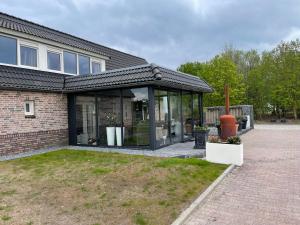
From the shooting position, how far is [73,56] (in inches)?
581

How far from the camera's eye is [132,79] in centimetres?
1078

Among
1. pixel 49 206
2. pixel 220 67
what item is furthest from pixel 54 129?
pixel 220 67

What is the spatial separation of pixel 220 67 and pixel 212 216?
26.8 metres

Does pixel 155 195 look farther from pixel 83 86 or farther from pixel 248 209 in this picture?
pixel 83 86

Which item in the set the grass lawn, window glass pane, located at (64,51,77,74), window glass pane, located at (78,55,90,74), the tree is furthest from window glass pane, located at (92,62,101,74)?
the tree

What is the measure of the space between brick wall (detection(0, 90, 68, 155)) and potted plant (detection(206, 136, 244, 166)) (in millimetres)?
7386

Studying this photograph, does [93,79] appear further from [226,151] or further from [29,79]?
[226,151]

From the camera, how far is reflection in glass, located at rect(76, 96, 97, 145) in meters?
12.7

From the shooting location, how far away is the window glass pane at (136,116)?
11.1 m

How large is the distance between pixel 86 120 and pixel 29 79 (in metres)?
3.08

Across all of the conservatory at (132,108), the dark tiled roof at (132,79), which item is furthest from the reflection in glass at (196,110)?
the dark tiled roof at (132,79)

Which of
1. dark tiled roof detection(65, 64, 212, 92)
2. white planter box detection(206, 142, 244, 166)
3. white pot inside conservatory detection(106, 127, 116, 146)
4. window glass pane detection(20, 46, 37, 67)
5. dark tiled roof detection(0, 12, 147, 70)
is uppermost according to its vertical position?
dark tiled roof detection(0, 12, 147, 70)

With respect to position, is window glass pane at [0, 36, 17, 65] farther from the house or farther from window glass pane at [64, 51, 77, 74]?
window glass pane at [64, 51, 77, 74]

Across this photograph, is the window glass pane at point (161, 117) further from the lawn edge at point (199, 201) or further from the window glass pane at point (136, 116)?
the lawn edge at point (199, 201)
